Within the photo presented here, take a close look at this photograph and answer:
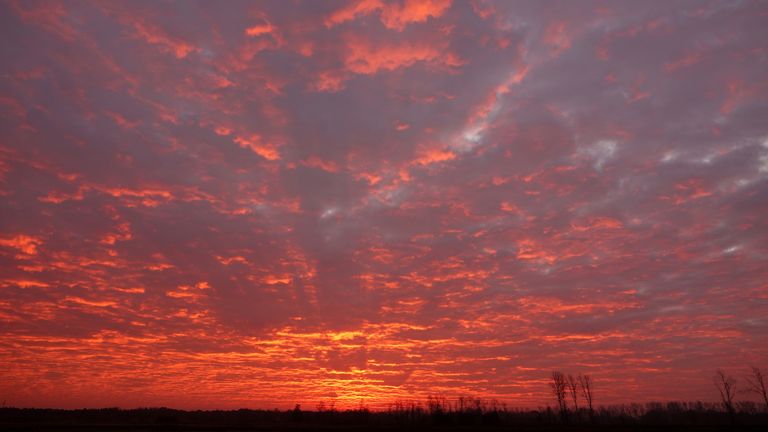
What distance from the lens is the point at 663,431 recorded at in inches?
3248

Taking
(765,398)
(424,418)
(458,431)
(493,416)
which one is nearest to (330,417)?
(424,418)

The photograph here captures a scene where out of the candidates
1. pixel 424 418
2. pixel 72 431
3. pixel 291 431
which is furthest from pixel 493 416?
pixel 72 431

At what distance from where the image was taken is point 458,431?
91.7 meters

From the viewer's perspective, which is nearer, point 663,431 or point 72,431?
point 72,431

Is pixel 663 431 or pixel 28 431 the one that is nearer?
pixel 28 431

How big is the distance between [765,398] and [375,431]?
130 metres

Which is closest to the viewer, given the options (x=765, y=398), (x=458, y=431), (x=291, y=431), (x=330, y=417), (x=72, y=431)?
(x=72, y=431)

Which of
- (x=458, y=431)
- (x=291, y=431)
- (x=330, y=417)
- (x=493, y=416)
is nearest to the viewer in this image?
(x=291, y=431)

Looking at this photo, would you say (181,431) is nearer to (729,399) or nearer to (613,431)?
(613,431)

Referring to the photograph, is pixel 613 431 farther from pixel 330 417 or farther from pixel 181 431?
pixel 330 417

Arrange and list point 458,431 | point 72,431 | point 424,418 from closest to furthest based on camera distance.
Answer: point 72,431, point 458,431, point 424,418

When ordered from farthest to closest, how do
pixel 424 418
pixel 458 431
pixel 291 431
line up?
pixel 424 418 < pixel 458 431 < pixel 291 431

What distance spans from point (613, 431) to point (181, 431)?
73285 mm

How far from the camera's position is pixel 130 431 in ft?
239
